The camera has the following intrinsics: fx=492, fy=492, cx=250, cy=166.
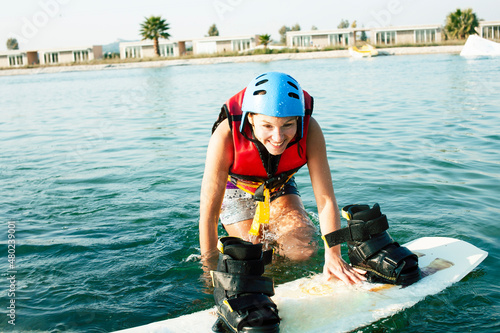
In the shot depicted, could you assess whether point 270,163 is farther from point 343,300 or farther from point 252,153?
point 343,300

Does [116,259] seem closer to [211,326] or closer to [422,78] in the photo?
[211,326]

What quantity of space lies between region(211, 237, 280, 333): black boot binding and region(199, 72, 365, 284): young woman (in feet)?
2.27

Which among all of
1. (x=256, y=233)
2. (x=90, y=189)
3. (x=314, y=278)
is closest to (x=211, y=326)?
(x=314, y=278)

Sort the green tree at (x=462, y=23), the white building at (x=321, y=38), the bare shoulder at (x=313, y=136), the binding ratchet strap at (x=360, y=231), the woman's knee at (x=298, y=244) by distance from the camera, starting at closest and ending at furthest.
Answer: the binding ratchet strap at (x=360, y=231), the bare shoulder at (x=313, y=136), the woman's knee at (x=298, y=244), the green tree at (x=462, y=23), the white building at (x=321, y=38)

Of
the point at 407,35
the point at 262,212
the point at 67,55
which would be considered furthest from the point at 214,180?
the point at 67,55

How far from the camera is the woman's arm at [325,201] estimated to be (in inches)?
134

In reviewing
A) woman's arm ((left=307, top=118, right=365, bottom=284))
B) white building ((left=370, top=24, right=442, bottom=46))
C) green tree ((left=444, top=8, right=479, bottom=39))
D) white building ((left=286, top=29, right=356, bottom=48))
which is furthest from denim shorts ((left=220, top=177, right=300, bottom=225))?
white building ((left=286, top=29, right=356, bottom=48))

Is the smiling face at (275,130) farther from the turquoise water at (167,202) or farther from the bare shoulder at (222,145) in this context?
the turquoise water at (167,202)

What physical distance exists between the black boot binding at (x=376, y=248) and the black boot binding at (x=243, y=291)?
713 millimetres

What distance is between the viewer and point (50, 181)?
7105 mm

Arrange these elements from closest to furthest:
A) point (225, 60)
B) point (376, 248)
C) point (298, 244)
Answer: point (376, 248) → point (298, 244) → point (225, 60)

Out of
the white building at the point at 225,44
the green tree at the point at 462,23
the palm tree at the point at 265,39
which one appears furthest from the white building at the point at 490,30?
the white building at the point at 225,44

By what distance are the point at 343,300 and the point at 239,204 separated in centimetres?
148

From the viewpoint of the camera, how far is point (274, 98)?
314 cm
